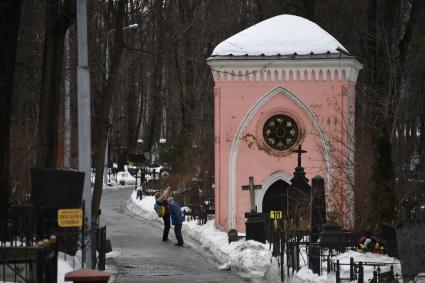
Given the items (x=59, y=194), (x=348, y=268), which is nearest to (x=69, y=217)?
(x=59, y=194)

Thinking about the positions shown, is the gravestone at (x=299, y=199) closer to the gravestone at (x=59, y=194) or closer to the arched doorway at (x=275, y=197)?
the arched doorway at (x=275, y=197)

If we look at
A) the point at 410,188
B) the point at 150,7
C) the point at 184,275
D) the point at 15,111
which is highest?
the point at 150,7

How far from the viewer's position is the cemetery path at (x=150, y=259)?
2333cm

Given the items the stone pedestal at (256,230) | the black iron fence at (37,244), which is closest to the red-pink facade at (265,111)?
the stone pedestal at (256,230)

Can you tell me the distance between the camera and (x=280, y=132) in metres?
35.2

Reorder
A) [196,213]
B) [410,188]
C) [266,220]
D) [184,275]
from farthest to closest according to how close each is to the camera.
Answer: [196,213] < [266,220] < [410,188] < [184,275]

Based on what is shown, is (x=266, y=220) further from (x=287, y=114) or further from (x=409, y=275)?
(x=409, y=275)

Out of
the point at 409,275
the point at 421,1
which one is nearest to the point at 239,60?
the point at 421,1

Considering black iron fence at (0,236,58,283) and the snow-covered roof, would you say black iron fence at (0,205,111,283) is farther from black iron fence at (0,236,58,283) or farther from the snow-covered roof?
the snow-covered roof

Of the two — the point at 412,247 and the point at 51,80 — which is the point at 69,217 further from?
the point at 51,80

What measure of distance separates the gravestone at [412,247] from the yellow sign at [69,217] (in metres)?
4.97

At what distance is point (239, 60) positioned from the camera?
1377 inches

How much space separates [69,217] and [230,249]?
1085 centimetres

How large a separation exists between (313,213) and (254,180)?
1082 centimetres
